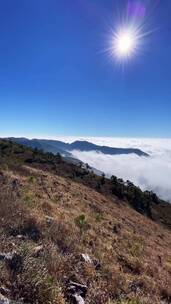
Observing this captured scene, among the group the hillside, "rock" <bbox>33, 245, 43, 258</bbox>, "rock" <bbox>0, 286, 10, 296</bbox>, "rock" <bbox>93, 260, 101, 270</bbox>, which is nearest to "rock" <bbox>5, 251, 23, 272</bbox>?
the hillside

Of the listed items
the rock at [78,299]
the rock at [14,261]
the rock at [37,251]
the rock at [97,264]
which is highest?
the rock at [14,261]

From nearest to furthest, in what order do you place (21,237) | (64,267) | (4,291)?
1. (4,291)
2. (64,267)
3. (21,237)

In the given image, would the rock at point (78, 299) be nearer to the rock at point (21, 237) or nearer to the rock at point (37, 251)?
the rock at point (37, 251)

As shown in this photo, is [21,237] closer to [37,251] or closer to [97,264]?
[37,251]

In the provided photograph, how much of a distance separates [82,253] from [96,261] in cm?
43

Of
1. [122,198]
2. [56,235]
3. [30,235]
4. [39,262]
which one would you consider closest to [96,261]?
[56,235]

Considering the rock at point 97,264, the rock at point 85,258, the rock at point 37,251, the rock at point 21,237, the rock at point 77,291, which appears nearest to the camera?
the rock at point 77,291

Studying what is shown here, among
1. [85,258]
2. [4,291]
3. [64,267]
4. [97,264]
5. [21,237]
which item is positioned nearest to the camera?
[4,291]

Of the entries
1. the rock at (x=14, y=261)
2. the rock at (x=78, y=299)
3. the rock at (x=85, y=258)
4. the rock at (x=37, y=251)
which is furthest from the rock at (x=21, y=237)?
the rock at (x=78, y=299)

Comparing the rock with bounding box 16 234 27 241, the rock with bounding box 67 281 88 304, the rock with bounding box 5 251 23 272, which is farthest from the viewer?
the rock with bounding box 16 234 27 241

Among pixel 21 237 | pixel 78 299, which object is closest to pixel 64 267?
pixel 78 299

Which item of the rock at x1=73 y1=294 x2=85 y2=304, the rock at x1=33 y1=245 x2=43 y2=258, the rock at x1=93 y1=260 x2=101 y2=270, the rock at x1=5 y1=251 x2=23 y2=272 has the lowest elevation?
the rock at x1=93 y1=260 x2=101 y2=270

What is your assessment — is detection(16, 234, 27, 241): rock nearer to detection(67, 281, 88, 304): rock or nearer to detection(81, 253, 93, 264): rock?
detection(81, 253, 93, 264): rock

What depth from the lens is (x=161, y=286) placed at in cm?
895
